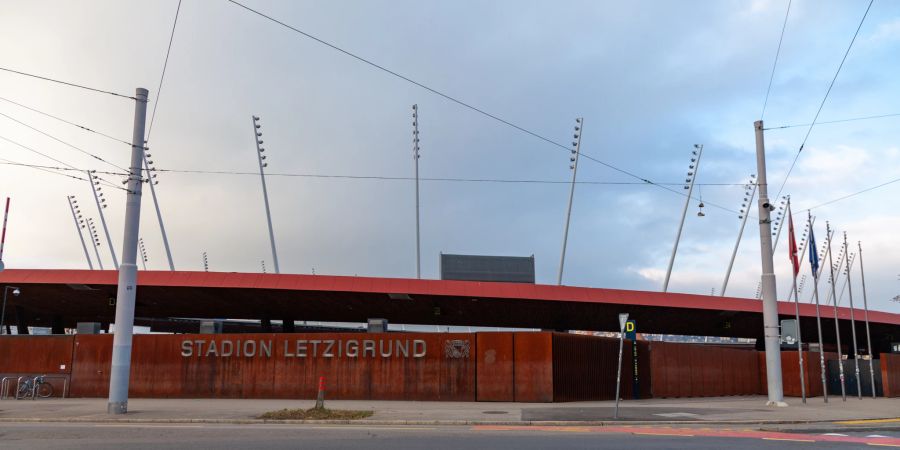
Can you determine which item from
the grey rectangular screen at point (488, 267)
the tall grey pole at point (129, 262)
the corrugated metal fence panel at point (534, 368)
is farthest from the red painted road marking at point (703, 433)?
the grey rectangular screen at point (488, 267)

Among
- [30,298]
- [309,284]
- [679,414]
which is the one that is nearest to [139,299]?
[30,298]

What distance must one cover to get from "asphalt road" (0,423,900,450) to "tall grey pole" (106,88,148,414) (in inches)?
123

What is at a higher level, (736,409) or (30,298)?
(30,298)

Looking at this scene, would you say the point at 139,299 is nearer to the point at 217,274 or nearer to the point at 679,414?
the point at 217,274

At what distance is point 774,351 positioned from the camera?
24.6 meters

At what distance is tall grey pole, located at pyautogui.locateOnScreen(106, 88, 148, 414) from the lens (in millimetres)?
20656

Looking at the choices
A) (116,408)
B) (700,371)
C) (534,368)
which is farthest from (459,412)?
(700,371)

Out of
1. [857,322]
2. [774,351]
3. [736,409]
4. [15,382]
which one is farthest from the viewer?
[857,322]

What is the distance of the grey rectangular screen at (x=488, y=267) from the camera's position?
178ft

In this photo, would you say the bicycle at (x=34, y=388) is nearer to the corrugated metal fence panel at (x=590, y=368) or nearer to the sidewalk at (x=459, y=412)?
the sidewalk at (x=459, y=412)

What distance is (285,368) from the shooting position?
89.4ft

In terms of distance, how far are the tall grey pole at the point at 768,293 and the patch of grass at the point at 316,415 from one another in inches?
552

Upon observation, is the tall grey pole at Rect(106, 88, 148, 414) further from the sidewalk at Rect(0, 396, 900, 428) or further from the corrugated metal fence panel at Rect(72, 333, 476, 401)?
the corrugated metal fence panel at Rect(72, 333, 476, 401)

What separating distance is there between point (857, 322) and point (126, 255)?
157 feet
